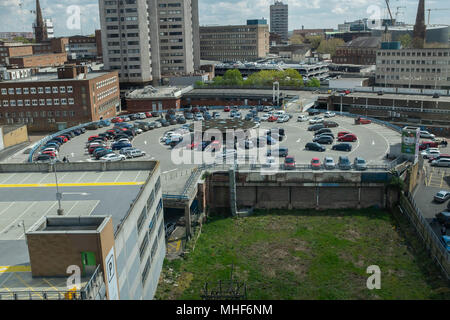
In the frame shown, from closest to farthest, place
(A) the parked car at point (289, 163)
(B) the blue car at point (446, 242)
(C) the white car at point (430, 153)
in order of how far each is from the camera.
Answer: (B) the blue car at point (446, 242) < (A) the parked car at point (289, 163) < (C) the white car at point (430, 153)

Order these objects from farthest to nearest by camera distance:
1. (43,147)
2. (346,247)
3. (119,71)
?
1. (119,71)
2. (43,147)
3. (346,247)

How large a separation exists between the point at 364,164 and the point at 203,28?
9942 cm

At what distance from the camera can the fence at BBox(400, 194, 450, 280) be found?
21.5 m

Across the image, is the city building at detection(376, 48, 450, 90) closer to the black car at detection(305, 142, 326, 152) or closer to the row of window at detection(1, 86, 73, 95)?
the black car at detection(305, 142, 326, 152)

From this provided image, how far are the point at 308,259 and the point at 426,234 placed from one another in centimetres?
659

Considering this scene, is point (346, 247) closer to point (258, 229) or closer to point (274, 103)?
point (258, 229)

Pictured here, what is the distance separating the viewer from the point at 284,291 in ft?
69.7

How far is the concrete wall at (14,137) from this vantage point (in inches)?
1712

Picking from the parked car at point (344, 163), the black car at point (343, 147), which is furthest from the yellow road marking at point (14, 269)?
the black car at point (343, 147)

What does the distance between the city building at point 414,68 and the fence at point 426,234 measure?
169ft

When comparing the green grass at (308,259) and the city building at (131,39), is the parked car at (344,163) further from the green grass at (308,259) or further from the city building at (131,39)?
the city building at (131,39)

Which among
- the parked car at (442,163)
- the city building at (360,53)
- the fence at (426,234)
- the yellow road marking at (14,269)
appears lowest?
the fence at (426,234)

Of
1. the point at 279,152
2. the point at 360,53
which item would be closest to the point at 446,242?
the point at 279,152

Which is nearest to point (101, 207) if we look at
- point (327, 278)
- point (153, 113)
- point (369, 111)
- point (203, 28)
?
point (327, 278)
